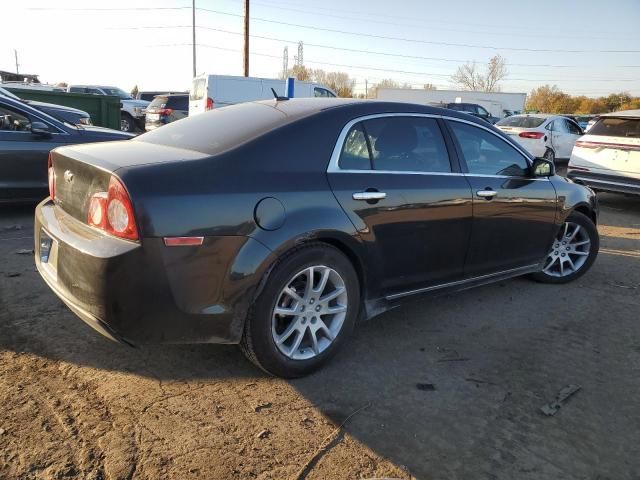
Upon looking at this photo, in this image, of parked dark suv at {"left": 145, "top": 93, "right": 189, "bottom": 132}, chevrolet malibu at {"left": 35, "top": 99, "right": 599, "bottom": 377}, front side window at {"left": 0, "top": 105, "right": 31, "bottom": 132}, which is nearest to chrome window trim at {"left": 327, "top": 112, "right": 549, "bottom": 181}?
Result: chevrolet malibu at {"left": 35, "top": 99, "right": 599, "bottom": 377}

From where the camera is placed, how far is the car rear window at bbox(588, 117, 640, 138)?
28.1 feet

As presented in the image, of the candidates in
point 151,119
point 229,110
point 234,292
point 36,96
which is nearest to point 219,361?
point 234,292

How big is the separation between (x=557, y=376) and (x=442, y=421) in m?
0.99

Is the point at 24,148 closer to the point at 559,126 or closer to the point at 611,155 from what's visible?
the point at 611,155

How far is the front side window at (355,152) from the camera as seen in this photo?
315cm

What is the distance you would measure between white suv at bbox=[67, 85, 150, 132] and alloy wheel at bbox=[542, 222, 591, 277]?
12.9 metres

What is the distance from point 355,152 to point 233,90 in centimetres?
1284

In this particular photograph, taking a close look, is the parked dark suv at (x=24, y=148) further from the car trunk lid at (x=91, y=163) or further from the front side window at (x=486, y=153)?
the front side window at (x=486, y=153)

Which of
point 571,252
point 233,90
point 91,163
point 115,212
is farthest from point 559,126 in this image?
point 115,212

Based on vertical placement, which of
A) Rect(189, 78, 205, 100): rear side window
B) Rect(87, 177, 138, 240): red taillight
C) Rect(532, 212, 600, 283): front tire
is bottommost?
Rect(532, 212, 600, 283): front tire

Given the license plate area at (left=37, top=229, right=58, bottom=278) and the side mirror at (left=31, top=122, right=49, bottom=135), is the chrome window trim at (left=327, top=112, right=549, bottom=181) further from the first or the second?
the side mirror at (left=31, top=122, right=49, bottom=135)

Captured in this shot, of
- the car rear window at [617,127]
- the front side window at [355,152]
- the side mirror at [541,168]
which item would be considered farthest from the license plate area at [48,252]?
the car rear window at [617,127]

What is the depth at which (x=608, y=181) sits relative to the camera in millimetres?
8812

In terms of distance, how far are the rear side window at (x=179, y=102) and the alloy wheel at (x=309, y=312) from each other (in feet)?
52.2
